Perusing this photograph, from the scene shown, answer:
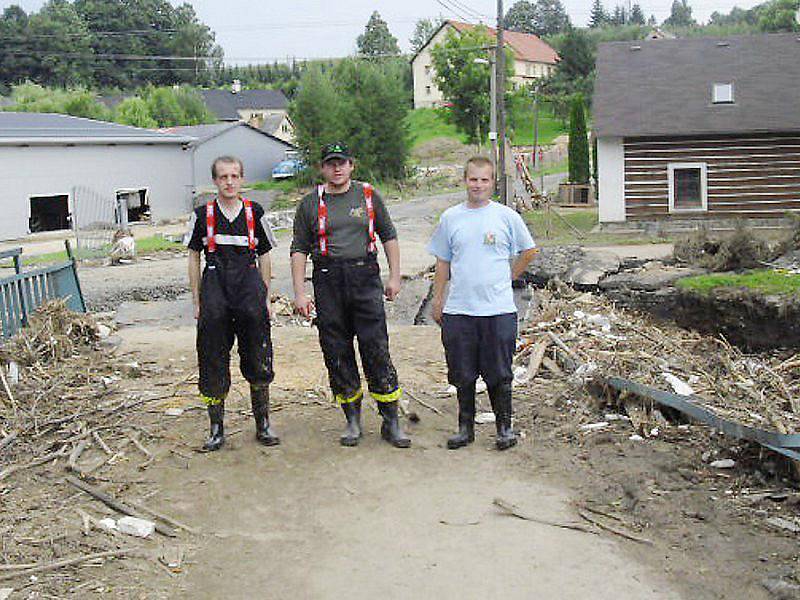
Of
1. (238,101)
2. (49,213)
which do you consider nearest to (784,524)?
(49,213)

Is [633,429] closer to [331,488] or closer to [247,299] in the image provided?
[331,488]

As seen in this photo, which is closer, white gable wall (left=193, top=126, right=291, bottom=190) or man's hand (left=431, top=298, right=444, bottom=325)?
man's hand (left=431, top=298, right=444, bottom=325)

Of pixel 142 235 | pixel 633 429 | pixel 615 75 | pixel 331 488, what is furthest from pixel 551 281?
pixel 142 235

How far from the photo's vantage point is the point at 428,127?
253 feet

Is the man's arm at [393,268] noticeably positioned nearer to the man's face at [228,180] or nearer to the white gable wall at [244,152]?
the man's face at [228,180]

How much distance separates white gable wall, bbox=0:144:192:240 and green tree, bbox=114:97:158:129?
959 inches

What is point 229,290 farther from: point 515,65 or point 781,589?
point 515,65

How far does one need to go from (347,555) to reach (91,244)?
24.7 meters

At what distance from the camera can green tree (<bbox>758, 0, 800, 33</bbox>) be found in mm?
74750

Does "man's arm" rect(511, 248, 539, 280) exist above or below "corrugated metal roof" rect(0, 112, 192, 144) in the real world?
below

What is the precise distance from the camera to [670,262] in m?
16.2

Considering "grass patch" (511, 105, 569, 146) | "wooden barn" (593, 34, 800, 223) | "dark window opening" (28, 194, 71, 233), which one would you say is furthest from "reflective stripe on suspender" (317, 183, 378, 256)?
"grass patch" (511, 105, 569, 146)

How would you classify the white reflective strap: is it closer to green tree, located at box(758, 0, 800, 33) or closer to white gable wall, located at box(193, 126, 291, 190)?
white gable wall, located at box(193, 126, 291, 190)

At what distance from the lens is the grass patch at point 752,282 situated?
12.3m
